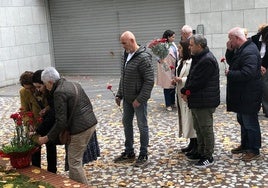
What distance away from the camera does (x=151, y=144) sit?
22.3ft

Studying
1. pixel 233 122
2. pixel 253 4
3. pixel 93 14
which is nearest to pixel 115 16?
pixel 93 14

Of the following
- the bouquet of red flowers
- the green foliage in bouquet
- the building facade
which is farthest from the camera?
the building facade

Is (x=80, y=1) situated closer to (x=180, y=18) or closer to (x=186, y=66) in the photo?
(x=180, y=18)

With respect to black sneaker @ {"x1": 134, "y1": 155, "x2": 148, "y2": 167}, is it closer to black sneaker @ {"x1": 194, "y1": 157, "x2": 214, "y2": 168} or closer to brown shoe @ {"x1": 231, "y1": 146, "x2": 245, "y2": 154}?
black sneaker @ {"x1": 194, "y1": 157, "x2": 214, "y2": 168}

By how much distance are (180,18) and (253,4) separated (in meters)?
2.58

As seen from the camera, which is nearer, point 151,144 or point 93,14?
point 151,144

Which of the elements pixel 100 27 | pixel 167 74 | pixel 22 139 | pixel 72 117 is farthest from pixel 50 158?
pixel 100 27

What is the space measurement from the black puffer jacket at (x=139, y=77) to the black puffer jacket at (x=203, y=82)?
0.52 meters

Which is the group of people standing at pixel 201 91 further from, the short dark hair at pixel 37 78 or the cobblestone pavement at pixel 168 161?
the short dark hair at pixel 37 78

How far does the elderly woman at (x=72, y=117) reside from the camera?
173 inches

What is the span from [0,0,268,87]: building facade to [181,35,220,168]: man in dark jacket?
24.6 feet

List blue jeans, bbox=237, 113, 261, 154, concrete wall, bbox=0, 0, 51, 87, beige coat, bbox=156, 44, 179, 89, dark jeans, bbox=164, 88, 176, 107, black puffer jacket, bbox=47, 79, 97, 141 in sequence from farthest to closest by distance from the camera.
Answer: concrete wall, bbox=0, 0, 51, 87 → dark jeans, bbox=164, 88, 176, 107 → beige coat, bbox=156, 44, 179, 89 → blue jeans, bbox=237, 113, 261, 154 → black puffer jacket, bbox=47, 79, 97, 141

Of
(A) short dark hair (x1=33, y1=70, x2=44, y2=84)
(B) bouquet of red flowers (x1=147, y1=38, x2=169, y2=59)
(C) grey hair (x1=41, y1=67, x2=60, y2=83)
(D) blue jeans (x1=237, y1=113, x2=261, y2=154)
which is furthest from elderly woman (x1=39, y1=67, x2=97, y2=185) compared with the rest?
(B) bouquet of red flowers (x1=147, y1=38, x2=169, y2=59)

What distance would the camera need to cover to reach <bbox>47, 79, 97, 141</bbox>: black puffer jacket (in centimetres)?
438
